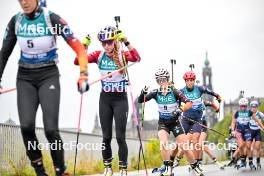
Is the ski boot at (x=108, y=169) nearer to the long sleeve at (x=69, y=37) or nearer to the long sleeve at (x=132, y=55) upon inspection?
the long sleeve at (x=132, y=55)

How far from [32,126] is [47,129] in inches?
9.8

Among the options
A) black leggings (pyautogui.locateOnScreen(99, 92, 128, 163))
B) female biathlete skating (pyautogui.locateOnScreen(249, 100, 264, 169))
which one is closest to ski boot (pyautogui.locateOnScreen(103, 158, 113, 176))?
black leggings (pyautogui.locateOnScreen(99, 92, 128, 163))

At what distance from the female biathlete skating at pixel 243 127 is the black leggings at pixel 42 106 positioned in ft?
39.1

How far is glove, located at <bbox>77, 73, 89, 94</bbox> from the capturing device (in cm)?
692

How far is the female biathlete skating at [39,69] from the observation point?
713 cm

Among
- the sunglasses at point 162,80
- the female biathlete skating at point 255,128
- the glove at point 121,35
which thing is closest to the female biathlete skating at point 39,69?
the glove at point 121,35

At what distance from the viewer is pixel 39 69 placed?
7309mm

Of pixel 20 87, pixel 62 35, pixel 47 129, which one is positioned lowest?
pixel 47 129

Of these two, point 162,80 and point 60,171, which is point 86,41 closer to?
point 162,80

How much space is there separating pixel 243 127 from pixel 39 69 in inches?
492

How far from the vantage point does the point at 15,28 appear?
743 cm

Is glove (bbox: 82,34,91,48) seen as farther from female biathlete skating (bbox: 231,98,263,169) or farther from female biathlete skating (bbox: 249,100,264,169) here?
female biathlete skating (bbox: 249,100,264,169)

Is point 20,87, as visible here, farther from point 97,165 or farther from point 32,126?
point 97,165

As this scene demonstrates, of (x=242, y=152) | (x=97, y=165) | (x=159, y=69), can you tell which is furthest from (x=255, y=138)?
(x=159, y=69)
